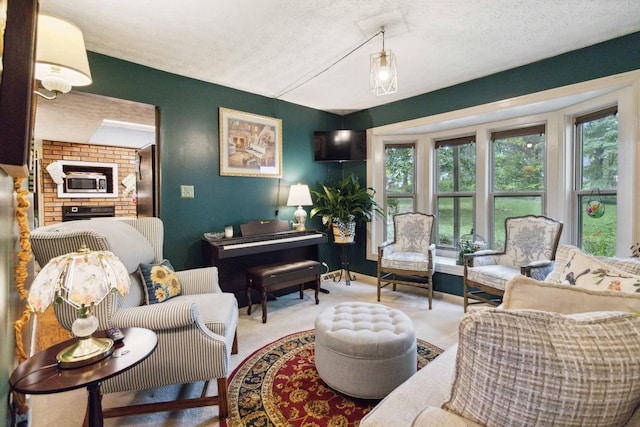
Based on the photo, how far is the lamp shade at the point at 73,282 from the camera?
111 cm

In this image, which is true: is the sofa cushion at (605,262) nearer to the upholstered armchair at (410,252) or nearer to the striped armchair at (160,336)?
the striped armchair at (160,336)

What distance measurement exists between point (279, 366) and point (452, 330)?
1.64m

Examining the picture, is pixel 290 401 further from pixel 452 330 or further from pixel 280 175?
pixel 280 175

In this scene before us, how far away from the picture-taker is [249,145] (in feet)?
11.7

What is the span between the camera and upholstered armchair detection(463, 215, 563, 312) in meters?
2.76

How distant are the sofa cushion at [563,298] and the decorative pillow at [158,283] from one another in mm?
2042

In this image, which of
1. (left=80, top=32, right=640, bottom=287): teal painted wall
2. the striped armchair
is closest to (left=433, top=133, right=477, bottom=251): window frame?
(left=80, top=32, right=640, bottom=287): teal painted wall

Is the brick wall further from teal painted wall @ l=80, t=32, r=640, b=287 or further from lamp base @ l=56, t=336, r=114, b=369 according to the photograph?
lamp base @ l=56, t=336, r=114, b=369

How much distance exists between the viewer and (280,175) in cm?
386

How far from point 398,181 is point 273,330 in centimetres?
273

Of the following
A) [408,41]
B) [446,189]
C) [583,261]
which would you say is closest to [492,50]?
[408,41]

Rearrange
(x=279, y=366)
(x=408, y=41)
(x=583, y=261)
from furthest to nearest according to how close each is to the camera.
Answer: (x=408, y=41)
(x=279, y=366)
(x=583, y=261)

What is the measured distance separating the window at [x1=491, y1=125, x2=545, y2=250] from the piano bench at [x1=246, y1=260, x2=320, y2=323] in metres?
2.26

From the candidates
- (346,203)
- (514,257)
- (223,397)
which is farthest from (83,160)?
(514,257)
